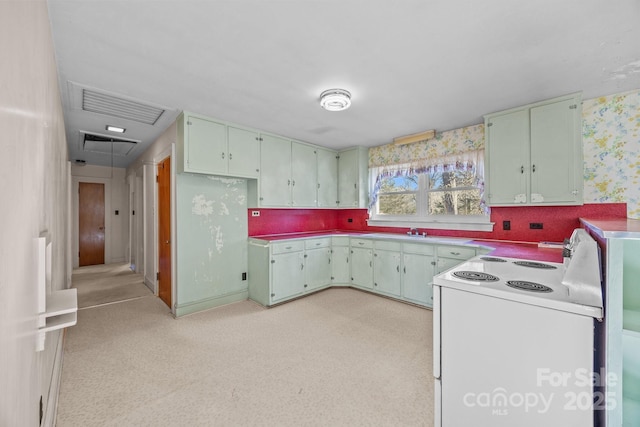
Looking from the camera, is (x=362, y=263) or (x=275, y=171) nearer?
(x=275, y=171)

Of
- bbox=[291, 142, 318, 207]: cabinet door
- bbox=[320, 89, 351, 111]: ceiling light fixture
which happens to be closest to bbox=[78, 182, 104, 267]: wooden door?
bbox=[291, 142, 318, 207]: cabinet door

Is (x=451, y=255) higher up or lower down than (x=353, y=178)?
lower down

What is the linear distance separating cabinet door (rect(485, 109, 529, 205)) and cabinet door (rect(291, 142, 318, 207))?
99.0 inches

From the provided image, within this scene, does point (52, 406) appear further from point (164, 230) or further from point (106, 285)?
point (106, 285)

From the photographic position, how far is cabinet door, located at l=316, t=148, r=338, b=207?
4.57 metres

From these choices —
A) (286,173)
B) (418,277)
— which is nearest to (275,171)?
(286,173)

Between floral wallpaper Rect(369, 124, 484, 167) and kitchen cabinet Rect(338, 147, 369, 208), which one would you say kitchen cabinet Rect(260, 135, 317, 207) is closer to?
kitchen cabinet Rect(338, 147, 369, 208)

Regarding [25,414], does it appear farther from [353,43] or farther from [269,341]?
[353,43]

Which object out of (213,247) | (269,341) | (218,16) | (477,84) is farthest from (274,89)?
(269,341)

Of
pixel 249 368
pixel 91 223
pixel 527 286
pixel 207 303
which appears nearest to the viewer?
pixel 527 286

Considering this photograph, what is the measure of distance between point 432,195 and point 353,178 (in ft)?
4.45

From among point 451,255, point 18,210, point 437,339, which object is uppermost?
point 18,210

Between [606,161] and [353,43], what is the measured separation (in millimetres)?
2801

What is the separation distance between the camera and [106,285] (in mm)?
4527
